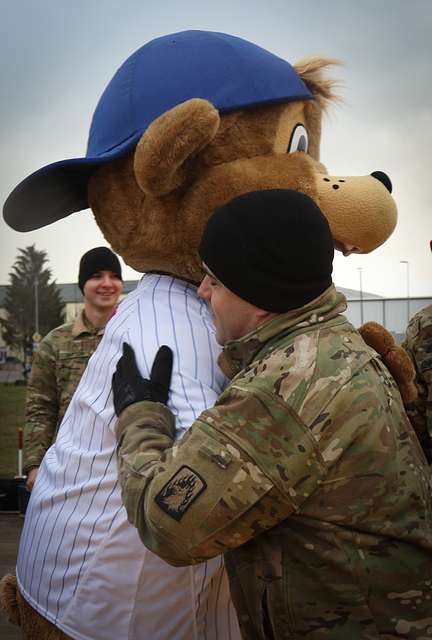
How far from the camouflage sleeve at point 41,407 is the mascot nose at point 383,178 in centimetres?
289

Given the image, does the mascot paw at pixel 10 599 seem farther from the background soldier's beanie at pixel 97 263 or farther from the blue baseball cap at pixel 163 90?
the background soldier's beanie at pixel 97 263

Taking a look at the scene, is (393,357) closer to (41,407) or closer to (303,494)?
(303,494)

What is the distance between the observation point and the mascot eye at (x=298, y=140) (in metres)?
2.40

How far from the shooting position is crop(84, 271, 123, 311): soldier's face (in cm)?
505

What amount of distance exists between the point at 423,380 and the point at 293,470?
8.27ft

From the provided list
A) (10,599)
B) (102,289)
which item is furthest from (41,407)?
(10,599)

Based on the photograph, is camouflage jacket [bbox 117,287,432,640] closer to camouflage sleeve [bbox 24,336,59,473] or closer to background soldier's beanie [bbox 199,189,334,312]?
background soldier's beanie [bbox 199,189,334,312]

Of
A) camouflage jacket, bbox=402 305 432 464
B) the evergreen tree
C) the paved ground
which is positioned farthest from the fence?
the evergreen tree

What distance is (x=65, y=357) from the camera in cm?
484

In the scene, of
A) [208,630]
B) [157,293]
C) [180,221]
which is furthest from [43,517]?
[180,221]

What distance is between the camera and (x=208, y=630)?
1.99 metres

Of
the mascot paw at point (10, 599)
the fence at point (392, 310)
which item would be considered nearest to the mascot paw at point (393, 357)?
the mascot paw at point (10, 599)

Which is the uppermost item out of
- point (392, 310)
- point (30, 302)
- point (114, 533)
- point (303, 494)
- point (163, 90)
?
point (163, 90)

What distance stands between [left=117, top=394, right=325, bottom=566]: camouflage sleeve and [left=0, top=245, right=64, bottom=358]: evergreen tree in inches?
1559
